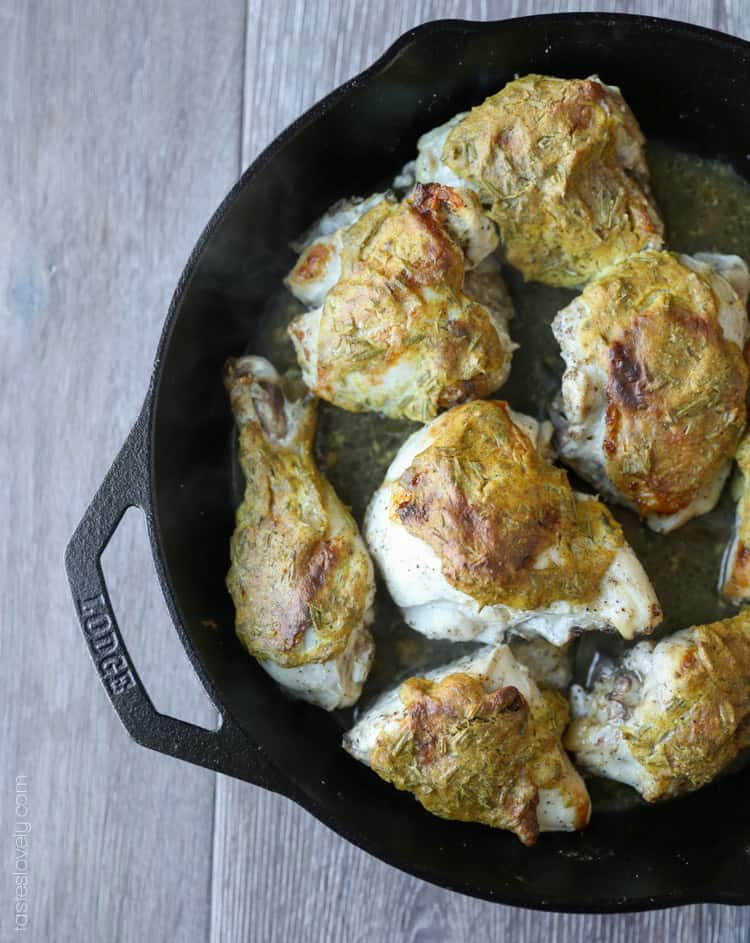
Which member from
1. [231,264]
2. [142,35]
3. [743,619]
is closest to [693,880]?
[743,619]

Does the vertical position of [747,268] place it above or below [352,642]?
above

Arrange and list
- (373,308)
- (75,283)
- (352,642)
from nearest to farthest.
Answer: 1. (373,308)
2. (352,642)
3. (75,283)

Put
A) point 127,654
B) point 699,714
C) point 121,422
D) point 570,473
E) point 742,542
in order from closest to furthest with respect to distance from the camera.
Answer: point 127,654 → point 699,714 → point 742,542 → point 570,473 → point 121,422

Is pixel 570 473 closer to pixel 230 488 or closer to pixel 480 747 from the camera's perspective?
pixel 480 747

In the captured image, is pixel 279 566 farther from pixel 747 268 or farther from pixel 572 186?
pixel 747 268

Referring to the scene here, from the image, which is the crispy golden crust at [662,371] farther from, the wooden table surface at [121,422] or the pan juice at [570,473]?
the wooden table surface at [121,422]

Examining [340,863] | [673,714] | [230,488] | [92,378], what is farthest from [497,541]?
[92,378]


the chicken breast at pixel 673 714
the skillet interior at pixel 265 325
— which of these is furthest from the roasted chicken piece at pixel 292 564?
the chicken breast at pixel 673 714
